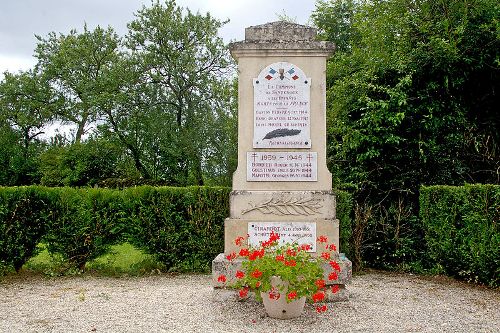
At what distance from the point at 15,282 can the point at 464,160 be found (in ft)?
29.3

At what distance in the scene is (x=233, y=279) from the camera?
6383mm

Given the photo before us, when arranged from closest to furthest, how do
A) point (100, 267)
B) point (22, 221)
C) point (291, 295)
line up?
point (291, 295) → point (22, 221) → point (100, 267)

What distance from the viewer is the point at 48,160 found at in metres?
26.4

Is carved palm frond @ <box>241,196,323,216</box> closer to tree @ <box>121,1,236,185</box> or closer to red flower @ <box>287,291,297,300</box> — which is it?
red flower @ <box>287,291,297,300</box>

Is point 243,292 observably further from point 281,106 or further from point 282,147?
point 281,106

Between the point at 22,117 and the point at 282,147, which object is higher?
the point at 22,117

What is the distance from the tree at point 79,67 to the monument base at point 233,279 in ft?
74.6

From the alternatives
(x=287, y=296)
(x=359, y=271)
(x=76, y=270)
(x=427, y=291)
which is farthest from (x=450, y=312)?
(x=76, y=270)

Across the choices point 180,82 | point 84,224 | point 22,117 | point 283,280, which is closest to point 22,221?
point 84,224

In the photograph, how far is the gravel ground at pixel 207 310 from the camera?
5.38m

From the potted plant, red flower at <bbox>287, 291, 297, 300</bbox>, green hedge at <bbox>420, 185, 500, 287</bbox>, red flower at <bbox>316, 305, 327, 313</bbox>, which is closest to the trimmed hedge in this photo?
green hedge at <bbox>420, 185, 500, 287</bbox>

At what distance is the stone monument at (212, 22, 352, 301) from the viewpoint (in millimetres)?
6504

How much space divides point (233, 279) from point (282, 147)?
177 cm

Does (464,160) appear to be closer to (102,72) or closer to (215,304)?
(215,304)
